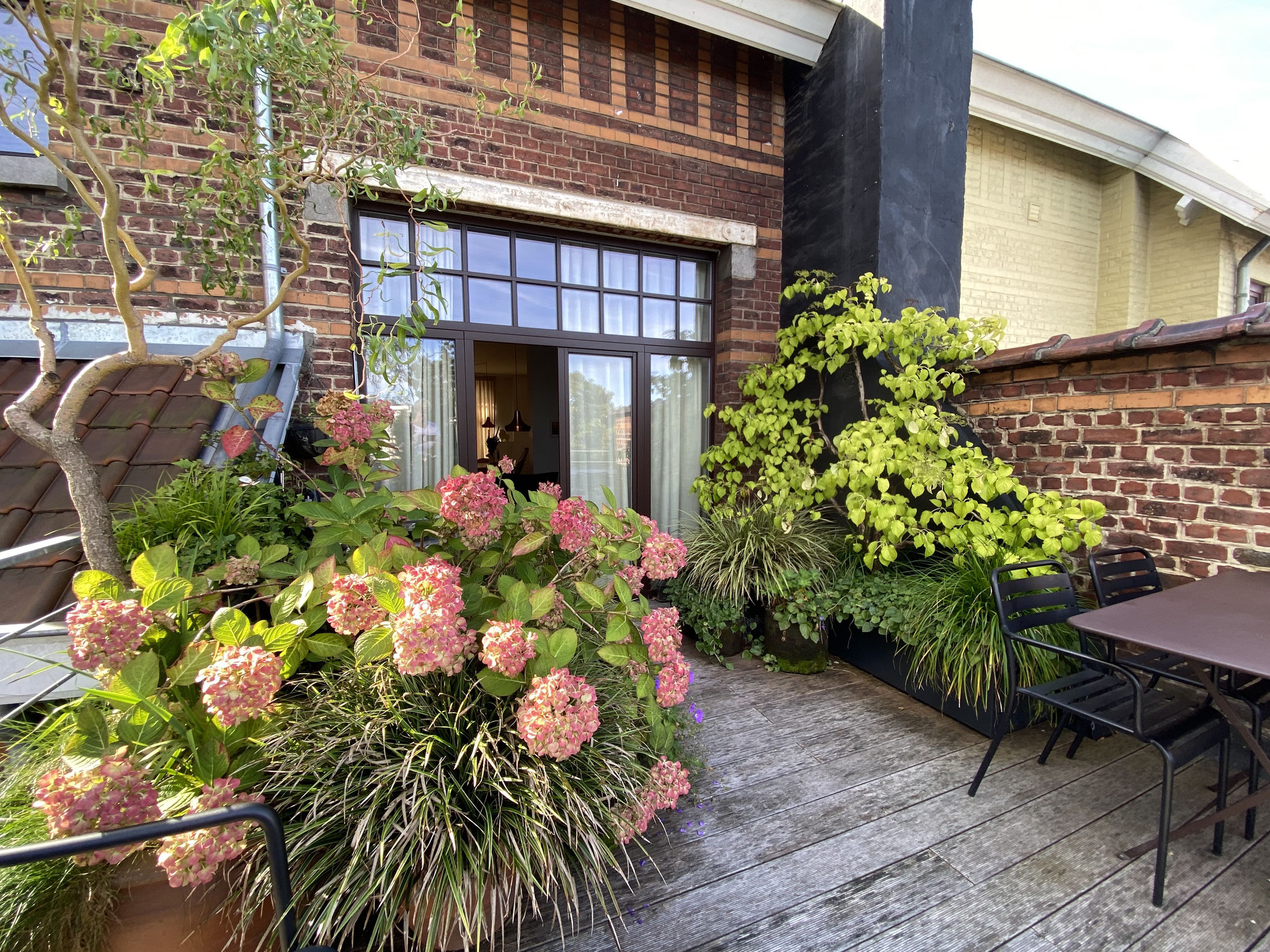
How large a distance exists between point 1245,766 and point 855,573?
1710 mm

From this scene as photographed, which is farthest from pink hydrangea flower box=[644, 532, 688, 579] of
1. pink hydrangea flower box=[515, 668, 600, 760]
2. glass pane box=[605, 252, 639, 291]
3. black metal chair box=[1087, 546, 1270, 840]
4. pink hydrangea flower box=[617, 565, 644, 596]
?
glass pane box=[605, 252, 639, 291]

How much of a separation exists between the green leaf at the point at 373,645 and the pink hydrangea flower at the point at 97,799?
1.40 feet

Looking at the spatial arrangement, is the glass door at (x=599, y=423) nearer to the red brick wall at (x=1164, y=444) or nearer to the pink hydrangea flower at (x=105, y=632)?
the red brick wall at (x=1164, y=444)

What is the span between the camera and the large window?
11.1ft

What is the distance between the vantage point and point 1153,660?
2.14m

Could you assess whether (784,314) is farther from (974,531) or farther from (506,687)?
(506,687)

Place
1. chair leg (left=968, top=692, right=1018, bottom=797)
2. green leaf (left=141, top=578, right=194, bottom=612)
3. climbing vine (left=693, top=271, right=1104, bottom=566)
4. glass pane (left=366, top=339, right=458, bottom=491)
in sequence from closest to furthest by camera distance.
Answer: green leaf (left=141, top=578, right=194, bottom=612) → chair leg (left=968, top=692, right=1018, bottom=797) → climbing vine (left=693, top=271, right=1104, bottom=566) → glass pane (left=366, top=339, right=458, bottom=491)

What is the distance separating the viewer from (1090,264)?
6184mm

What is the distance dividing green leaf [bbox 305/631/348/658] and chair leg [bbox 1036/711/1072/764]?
2.58m

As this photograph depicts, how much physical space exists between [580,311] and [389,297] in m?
1.26

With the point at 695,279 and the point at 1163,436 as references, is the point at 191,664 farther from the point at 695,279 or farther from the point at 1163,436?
the point at 695,279

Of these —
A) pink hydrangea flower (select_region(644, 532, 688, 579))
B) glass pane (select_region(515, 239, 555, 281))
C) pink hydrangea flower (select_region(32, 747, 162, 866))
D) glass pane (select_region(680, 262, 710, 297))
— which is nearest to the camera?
pink hydrangea flower (select_region(32, 747, 162, 866))

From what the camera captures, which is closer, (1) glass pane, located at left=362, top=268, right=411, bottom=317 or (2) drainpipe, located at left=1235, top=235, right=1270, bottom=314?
(1) glass pane, located at left=362, top=268, right=411, bottom=317

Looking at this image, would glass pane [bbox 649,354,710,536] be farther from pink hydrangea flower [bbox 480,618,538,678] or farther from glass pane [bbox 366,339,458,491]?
pink hydrangea flower [bbox 480,618,538,678]
